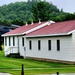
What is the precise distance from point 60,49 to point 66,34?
2.57m

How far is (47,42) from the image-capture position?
37.7 meters

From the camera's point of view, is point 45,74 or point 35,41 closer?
point 45,74

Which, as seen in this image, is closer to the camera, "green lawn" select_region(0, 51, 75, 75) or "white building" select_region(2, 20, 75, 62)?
"green lawn" select_region(0, 51, 75, 75)

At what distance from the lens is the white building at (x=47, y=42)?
33.2 metres

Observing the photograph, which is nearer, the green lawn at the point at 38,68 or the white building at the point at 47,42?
the green lawn at the point at 38,68

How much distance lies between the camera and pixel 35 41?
4097cm

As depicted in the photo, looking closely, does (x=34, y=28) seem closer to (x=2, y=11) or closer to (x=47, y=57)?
(x=47, y=57)

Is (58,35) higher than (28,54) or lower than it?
higher

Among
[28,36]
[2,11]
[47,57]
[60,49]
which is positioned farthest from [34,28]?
[2,11]

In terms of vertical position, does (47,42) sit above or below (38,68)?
above

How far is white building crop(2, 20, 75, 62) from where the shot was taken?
109 ft

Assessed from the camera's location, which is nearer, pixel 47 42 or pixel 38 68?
pixel 38 68

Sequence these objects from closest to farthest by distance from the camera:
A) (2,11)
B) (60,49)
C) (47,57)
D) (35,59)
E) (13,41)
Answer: (60,49) → (47,57) → (35,59) → (13,41) → (2,11)

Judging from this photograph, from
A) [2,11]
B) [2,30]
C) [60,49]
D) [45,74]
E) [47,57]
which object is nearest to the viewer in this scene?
[45,74]
